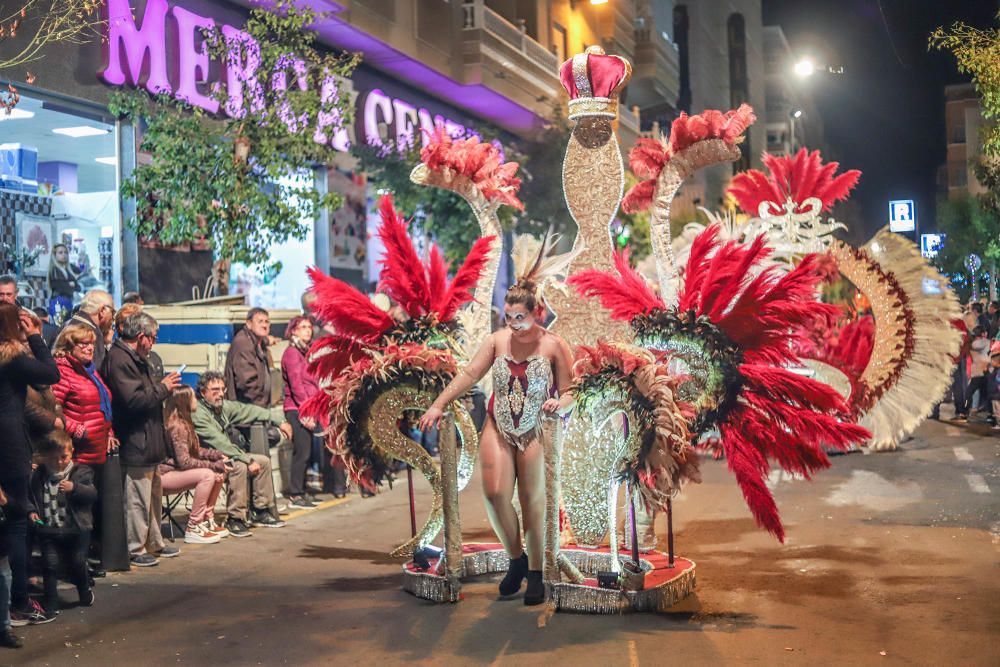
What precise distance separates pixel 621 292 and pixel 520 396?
113 cm

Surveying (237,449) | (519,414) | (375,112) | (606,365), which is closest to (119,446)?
(237,449)

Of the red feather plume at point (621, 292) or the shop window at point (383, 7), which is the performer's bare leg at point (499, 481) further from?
the shop window at point (383, 7)

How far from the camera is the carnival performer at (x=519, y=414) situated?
6816 mm

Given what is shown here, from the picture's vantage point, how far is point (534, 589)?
6.84 metres

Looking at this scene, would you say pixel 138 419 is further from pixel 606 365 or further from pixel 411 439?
pixel 606 365

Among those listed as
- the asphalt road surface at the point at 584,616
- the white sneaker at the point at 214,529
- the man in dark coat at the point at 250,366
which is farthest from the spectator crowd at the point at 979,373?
the white sneaker at the point at 214,529

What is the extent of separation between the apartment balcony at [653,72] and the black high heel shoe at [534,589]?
106 feet

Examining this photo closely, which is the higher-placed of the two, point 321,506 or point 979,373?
point 979,373

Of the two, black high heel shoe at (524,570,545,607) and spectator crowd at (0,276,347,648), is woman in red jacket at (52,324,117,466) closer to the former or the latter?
spectator crowd at (0,276,347,648)

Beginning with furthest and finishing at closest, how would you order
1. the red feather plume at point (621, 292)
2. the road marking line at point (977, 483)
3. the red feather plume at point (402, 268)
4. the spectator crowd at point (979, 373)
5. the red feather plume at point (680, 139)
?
1. the spectator crowd at point (979, 373)
2. the road marking line at point (977, 483)
3. the red feather plume at point (680, 139)
4. the red feather plume at point (402, 268)
5. the red feather plume at point (621, 292)

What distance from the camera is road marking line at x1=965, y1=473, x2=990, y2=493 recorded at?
36.5 ft

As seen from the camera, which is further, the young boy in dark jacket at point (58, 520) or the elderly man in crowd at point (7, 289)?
the elderly man in crowd at point (7, 289)

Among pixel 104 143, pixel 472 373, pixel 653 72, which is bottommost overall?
pixel 472 373

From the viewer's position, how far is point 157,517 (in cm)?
877
